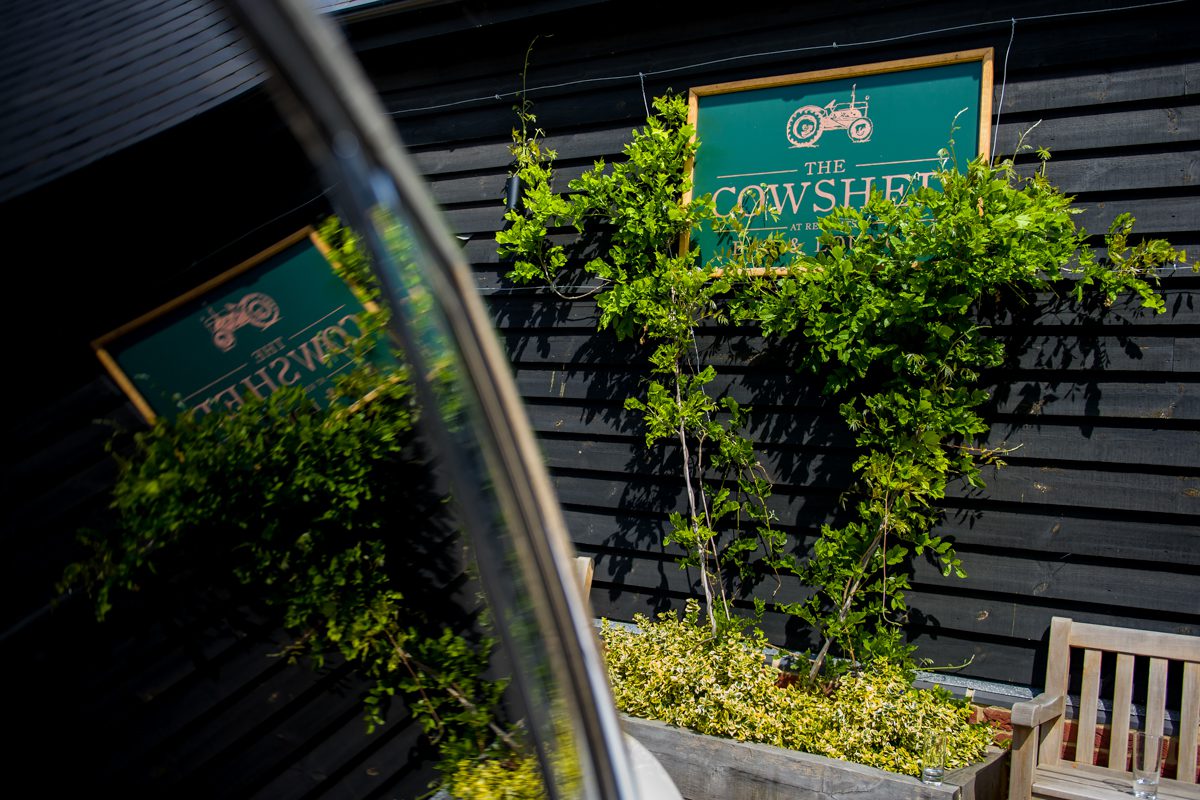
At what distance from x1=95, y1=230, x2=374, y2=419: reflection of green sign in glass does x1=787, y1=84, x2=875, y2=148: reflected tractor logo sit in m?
3.26

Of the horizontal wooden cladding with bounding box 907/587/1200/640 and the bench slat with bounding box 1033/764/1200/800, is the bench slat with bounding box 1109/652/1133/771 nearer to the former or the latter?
the bench slat with bounding box 1033/764/1200/800

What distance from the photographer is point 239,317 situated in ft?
1.68

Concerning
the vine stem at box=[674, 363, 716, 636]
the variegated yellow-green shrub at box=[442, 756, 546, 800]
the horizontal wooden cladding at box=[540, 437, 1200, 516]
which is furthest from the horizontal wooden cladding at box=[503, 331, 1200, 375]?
the variegated yellow-green shrub at box=[442, 756, 546, 800]

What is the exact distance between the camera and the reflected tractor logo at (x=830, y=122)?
336cm

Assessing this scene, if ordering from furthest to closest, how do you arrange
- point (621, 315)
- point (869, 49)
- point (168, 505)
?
point (621, 315), point (869, 49), point (168, 505)

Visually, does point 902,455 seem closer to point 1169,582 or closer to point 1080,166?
point 1169,582

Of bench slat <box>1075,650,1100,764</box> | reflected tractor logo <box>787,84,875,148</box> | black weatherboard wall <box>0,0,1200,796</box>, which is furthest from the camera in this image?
reflected tractor logo <box>787,84,875,148</box>

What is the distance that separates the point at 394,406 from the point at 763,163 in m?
3.29

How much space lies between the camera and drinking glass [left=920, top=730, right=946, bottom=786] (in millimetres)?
2322

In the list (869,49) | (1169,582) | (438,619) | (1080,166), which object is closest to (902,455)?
(1169,582)

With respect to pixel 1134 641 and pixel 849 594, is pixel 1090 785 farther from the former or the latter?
pixel 849 594

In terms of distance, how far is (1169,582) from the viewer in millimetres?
2854

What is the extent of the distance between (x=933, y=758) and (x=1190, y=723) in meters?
1.01

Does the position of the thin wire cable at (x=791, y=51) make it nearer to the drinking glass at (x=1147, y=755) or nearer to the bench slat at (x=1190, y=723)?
the bench slat at (x=1190, y=723)
